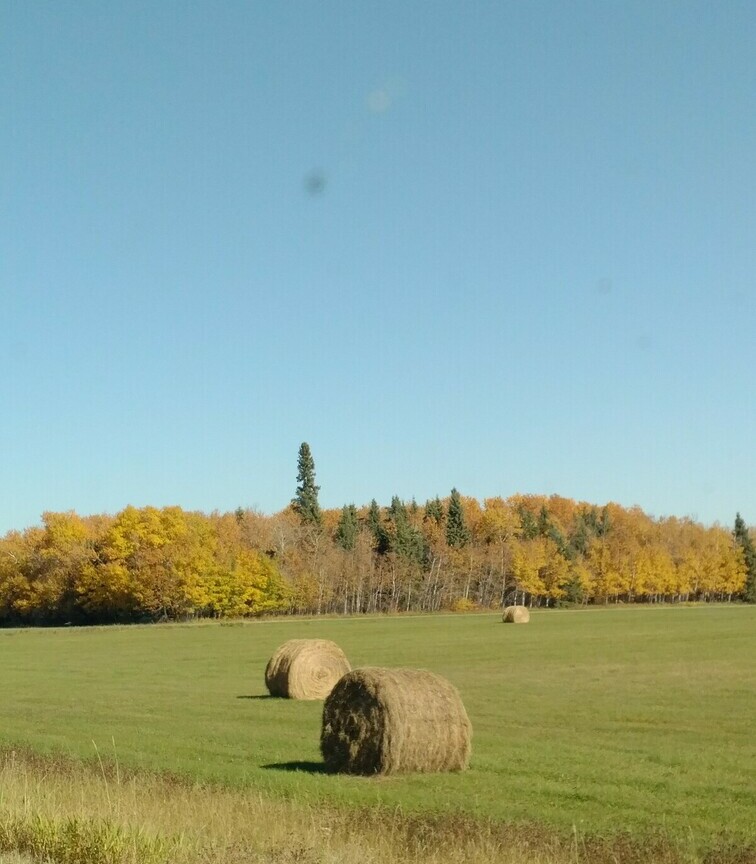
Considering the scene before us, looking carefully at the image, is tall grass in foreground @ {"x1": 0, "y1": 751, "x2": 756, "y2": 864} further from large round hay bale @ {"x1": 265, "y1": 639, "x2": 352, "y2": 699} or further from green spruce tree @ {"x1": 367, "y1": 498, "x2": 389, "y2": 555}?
green spruce tree @ {"x1": 367, "y1": 498, "x2": 389, "y2": 555}

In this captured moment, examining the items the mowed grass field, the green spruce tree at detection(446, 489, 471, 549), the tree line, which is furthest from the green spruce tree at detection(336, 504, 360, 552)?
the mowed grass field

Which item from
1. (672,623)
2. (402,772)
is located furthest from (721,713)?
(672,623)

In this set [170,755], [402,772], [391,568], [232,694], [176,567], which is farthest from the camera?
[391,568]

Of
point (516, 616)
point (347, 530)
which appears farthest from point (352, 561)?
point (516, 616)

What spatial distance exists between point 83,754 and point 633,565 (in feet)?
425

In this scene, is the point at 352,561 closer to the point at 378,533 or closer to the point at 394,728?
the point at 378,533

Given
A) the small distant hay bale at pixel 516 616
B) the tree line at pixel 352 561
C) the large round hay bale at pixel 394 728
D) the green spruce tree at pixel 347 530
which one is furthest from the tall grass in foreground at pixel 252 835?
the green spruce tree at pixel 347 530

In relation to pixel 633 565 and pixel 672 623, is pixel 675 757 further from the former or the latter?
pixel 633 565

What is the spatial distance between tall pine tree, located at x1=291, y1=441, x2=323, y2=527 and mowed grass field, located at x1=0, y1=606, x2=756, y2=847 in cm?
9031

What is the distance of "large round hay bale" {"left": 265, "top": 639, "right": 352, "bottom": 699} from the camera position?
28.2 meters

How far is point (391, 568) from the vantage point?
130 metres

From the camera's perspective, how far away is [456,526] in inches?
5458

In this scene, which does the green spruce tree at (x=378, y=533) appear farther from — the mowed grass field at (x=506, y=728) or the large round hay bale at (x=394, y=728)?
the large round hay bale at (x=394, y=728)

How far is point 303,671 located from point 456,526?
11095cm
